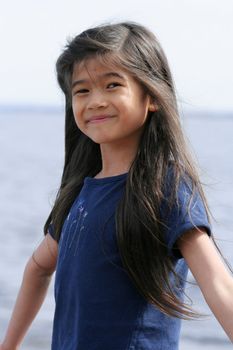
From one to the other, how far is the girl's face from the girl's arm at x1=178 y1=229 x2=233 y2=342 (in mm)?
357

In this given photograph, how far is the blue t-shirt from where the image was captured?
7.20ft

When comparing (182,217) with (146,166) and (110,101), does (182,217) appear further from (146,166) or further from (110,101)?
(110,101)

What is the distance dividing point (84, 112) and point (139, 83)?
0.53 ft

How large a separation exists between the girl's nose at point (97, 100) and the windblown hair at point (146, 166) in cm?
8

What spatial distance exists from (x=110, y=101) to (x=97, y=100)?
0.11 feet

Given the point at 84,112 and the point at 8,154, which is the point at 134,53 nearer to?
the point at 84,112

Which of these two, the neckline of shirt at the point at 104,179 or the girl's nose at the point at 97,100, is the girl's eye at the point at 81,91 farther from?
the neckline of shirt at the point at 104,179

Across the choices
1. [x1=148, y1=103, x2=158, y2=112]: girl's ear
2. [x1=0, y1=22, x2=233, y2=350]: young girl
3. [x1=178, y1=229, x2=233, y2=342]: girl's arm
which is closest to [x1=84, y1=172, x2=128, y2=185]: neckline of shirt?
[x1=0, y1=22, x2=233, y2=350]: young girl

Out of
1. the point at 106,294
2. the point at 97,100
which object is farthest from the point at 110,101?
the point at 106,294

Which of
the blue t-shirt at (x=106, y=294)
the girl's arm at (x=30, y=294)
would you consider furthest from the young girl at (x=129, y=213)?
the girl's arm at (x=30, y=294)

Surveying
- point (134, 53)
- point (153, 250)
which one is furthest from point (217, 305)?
point (134, 53)

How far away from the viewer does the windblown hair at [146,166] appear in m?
2.18

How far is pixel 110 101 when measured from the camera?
7.46 ft

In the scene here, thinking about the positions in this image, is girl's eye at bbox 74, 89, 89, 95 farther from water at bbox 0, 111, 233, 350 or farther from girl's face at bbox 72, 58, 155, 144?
water at bbox 0, 111, 233, 350
